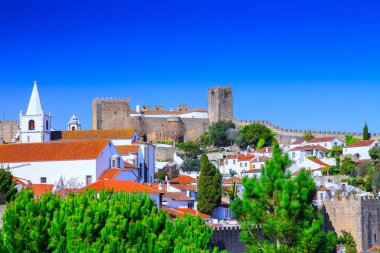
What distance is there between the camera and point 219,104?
10556 cm

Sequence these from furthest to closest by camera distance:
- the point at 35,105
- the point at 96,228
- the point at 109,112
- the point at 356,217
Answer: the point at 109,112 < the point at 35,105 < the point at 356,217 < the point at 96,228

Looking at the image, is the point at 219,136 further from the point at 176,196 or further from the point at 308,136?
the point at 176,196

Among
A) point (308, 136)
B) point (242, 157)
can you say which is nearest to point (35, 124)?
point (242, 157)

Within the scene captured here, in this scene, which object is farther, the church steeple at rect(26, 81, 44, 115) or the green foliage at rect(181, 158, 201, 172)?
the green foliage at rect(181, 158, 201, 172)

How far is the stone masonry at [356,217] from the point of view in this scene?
4534 centimetres

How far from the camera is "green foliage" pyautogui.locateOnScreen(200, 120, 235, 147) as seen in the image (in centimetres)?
9612

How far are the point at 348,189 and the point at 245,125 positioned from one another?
37.4m

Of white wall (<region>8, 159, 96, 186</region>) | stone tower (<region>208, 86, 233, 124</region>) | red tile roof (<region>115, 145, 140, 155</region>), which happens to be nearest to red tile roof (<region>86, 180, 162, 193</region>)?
white wall (<region>8, 159, 96, 186</region>)

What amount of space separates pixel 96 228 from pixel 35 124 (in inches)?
1663

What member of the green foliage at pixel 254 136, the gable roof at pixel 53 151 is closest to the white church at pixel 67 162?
the gable roof at pixel 53 151

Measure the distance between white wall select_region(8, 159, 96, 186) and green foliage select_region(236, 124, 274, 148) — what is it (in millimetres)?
44006

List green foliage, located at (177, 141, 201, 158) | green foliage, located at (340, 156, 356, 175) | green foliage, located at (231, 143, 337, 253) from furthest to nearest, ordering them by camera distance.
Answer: green foliage, located at (177, 141, 201, 158), green foliage, located at (340, 156, 356, 175), green foliage, located at (231, 143, 337, 253)

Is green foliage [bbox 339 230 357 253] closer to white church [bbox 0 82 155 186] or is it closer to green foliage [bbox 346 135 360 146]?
white church [bbox 0 82 155 186]

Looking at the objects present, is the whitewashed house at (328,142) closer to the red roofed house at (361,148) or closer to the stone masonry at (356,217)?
the red roofed house at (361,148)
